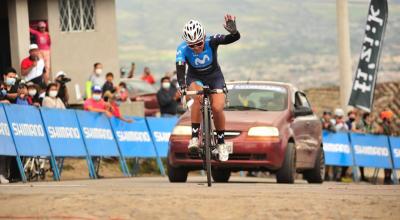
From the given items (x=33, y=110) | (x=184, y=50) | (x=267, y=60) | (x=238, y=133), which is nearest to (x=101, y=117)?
(x=33, y=110)

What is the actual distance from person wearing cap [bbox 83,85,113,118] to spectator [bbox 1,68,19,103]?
3.09 meters

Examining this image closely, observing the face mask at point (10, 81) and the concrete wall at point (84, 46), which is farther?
the concrete wall at point (84, 46)

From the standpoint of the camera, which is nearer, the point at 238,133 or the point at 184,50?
the point at 184,50

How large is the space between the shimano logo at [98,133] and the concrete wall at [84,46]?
472 centimetres

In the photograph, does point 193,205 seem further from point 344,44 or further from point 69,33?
point 344,44

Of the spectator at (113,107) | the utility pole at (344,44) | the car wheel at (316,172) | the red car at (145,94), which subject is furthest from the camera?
the red car at (145,94)

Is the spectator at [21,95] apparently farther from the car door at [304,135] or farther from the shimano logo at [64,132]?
the car door at [304,135]

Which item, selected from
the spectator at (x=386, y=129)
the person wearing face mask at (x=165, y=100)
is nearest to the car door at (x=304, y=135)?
the person wearing face mask at (x=165, y=100)

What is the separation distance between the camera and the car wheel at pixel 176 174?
2022cm

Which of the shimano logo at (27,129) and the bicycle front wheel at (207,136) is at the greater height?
the bicycle front wheel at (207,136)

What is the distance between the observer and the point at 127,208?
12578 millimetres

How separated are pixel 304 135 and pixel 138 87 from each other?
14484 millimetres

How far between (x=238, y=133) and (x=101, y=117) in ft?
21.3

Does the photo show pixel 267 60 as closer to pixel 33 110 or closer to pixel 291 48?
pixel 291 48
